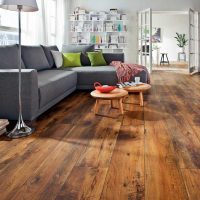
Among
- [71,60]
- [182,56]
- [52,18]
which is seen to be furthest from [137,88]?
[182,56]

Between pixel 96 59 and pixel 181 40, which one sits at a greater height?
pixel 181 40

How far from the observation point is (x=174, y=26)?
1340 cm

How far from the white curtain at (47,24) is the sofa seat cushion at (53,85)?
2073mm

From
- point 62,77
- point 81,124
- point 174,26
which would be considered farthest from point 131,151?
point 174,26

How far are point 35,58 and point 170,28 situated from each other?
10.3m

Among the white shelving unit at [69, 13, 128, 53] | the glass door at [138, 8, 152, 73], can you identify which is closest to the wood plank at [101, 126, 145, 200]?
the glass door at [138, 8, 152, 73]

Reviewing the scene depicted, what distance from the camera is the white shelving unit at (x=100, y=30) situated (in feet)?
28.9

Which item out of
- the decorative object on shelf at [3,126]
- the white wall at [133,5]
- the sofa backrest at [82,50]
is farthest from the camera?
the white wall at [133,5]

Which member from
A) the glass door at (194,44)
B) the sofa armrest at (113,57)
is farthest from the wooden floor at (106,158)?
the glass door at (194,44)

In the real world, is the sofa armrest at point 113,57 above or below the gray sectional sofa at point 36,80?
above

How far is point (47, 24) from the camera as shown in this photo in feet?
22.9

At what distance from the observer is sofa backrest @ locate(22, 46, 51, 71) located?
4.36m

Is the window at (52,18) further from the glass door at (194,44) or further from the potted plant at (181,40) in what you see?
the potted plant at (181,40)

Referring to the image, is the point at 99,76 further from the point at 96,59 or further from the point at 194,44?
the point at 194,44
